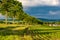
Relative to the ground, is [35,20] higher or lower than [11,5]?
lower

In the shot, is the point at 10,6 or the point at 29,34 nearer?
the point at 29,34

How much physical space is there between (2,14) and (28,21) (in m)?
14.8

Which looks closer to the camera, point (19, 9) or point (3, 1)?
point (3, 1)

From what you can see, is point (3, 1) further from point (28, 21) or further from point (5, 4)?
point (28, 21)

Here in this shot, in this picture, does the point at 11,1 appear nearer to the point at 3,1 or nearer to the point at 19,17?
the point at 3,1

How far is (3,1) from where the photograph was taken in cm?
10438

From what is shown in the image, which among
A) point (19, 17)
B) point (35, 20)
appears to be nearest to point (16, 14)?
point (19, 17)

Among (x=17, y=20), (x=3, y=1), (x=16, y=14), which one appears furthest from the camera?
(x=17, y=20)

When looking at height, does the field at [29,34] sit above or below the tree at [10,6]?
below

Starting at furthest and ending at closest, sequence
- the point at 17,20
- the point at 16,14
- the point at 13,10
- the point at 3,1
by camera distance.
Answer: the point at 17,20
the point at 16,14
the point at 13,10
the point at 3,1

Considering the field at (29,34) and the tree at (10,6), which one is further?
the tree at (10,6)

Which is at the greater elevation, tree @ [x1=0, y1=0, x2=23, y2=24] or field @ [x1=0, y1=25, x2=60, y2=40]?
tree @ [x1=0, y1=0, x2=23, y2=24]

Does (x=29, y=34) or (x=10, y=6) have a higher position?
(x=10, y=6)

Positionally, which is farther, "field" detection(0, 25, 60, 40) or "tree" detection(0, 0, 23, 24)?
"tree" detection(0, 0, 23, 24)
